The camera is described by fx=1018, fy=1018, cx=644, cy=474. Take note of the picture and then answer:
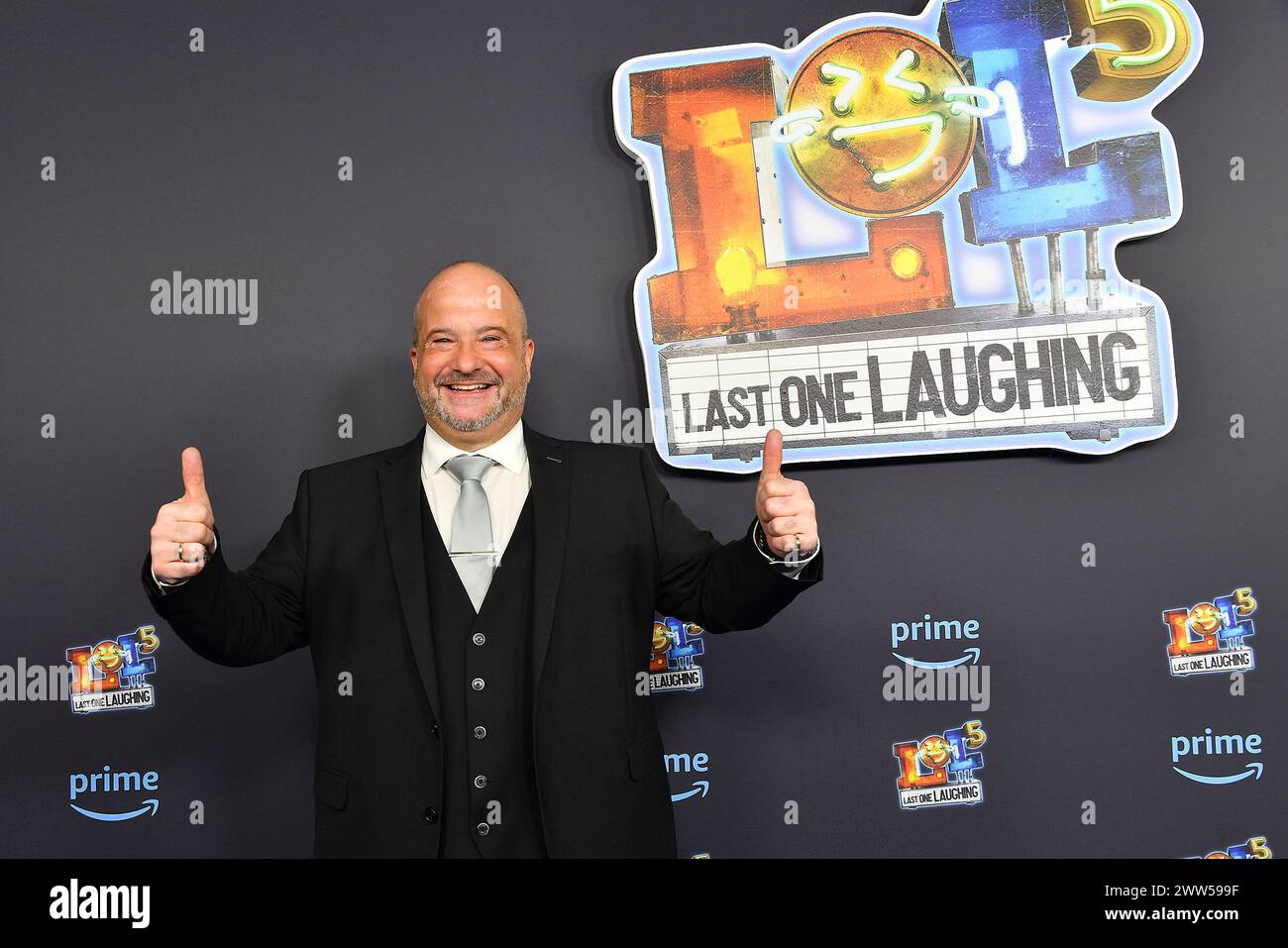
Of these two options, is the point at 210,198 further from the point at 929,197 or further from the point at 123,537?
the point at 929,197

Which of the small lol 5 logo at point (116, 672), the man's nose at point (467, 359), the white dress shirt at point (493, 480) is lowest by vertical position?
the small lol 5 logo at point (116, 672)

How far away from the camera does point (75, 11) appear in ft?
8.54

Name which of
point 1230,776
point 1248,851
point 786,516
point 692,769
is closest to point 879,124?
point 786,516

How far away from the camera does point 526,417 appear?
2529 millimetres

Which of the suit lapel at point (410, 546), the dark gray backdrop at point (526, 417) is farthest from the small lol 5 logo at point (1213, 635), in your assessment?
the suit lapel at point (410, 546)

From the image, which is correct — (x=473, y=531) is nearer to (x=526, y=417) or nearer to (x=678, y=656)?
(x=526, y=417)

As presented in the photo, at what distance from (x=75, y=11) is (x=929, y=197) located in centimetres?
221

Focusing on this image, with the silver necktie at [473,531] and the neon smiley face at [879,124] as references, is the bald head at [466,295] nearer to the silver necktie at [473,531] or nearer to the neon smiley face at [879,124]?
the silver necktie at [473,531]

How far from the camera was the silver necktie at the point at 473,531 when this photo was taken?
6.26 feet

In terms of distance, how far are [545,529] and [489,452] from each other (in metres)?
0.23

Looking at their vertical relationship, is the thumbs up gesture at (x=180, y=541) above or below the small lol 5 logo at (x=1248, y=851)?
above

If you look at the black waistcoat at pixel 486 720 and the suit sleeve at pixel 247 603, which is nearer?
the suit sleeve at pixel 247 603

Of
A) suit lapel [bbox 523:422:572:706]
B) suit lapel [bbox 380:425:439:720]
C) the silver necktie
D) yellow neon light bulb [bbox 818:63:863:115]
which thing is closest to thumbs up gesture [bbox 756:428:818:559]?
suit lapel [bbox 523:422:572:706]

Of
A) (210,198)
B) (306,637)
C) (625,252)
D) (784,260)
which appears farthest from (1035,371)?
(210,198)
